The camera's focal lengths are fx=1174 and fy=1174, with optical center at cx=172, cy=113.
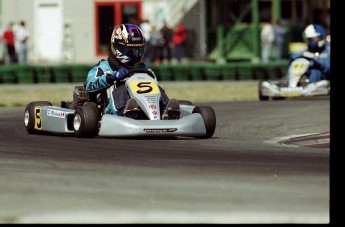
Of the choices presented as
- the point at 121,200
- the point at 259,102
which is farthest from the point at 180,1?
the point at 121,200

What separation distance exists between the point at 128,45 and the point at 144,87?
701 mm

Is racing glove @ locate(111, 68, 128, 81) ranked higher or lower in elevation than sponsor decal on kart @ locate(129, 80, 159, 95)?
higher

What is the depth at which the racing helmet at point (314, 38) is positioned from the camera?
71.1 ft

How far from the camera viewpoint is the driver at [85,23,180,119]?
12906mm

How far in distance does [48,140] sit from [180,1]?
28.7 m

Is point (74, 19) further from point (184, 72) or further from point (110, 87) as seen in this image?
point (110, 87)

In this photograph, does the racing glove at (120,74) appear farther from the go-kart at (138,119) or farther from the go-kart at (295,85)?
the go-kart at (295,85)

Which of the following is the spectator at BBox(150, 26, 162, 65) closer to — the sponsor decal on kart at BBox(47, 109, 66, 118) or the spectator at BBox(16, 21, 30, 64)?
the spectator at BBox(16, 21, 30, 64)

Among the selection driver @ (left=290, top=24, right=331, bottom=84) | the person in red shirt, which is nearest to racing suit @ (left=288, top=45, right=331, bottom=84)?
driver @ (left=290, top=24, right=331, bottom=84)

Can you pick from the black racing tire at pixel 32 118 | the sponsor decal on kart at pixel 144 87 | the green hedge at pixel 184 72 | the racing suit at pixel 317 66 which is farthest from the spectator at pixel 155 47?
the sponsor decal on kart at pixel 144 87

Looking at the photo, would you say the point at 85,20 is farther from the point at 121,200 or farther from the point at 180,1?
the point at 121,200

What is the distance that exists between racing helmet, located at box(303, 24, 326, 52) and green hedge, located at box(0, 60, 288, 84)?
748 centimetres

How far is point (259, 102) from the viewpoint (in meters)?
A: 20.7

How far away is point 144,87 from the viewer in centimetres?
1277
